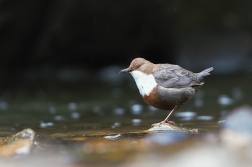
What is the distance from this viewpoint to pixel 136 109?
346 inches

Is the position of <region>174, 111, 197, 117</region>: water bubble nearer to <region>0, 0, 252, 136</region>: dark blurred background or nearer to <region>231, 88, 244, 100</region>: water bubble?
<region>231, 88, 244, 100</region>: water bubble

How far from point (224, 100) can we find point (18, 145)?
6.11 meters

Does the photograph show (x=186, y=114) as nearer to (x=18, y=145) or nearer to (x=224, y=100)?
(x=224, y=100)

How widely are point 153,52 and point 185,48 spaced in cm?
101

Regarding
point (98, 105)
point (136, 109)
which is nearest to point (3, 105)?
point (98, 105)

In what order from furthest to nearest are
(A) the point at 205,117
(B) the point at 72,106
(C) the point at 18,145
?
1. (B) the point at 72,106
2. (A) the point at 205,117
3. (C) the point at 18,145

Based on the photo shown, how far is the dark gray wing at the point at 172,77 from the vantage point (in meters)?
5.59

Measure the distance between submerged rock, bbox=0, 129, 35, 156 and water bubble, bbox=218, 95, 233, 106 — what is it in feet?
17.9

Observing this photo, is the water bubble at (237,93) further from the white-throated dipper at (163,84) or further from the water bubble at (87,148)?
the water bubble at (87,148)

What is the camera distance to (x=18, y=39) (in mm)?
13883

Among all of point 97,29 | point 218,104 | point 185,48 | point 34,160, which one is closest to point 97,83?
point 97,29

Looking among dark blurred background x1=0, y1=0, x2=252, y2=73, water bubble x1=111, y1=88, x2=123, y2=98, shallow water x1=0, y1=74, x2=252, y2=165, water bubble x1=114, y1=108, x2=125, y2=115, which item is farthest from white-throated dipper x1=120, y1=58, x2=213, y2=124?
dark blurred background x1=0, y1=0, x2=252, y2=73

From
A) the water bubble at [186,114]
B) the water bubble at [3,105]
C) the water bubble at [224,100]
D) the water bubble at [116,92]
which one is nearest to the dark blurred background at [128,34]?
the water bubble at [116,92]

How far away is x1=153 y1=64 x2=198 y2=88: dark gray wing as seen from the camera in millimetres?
5588
